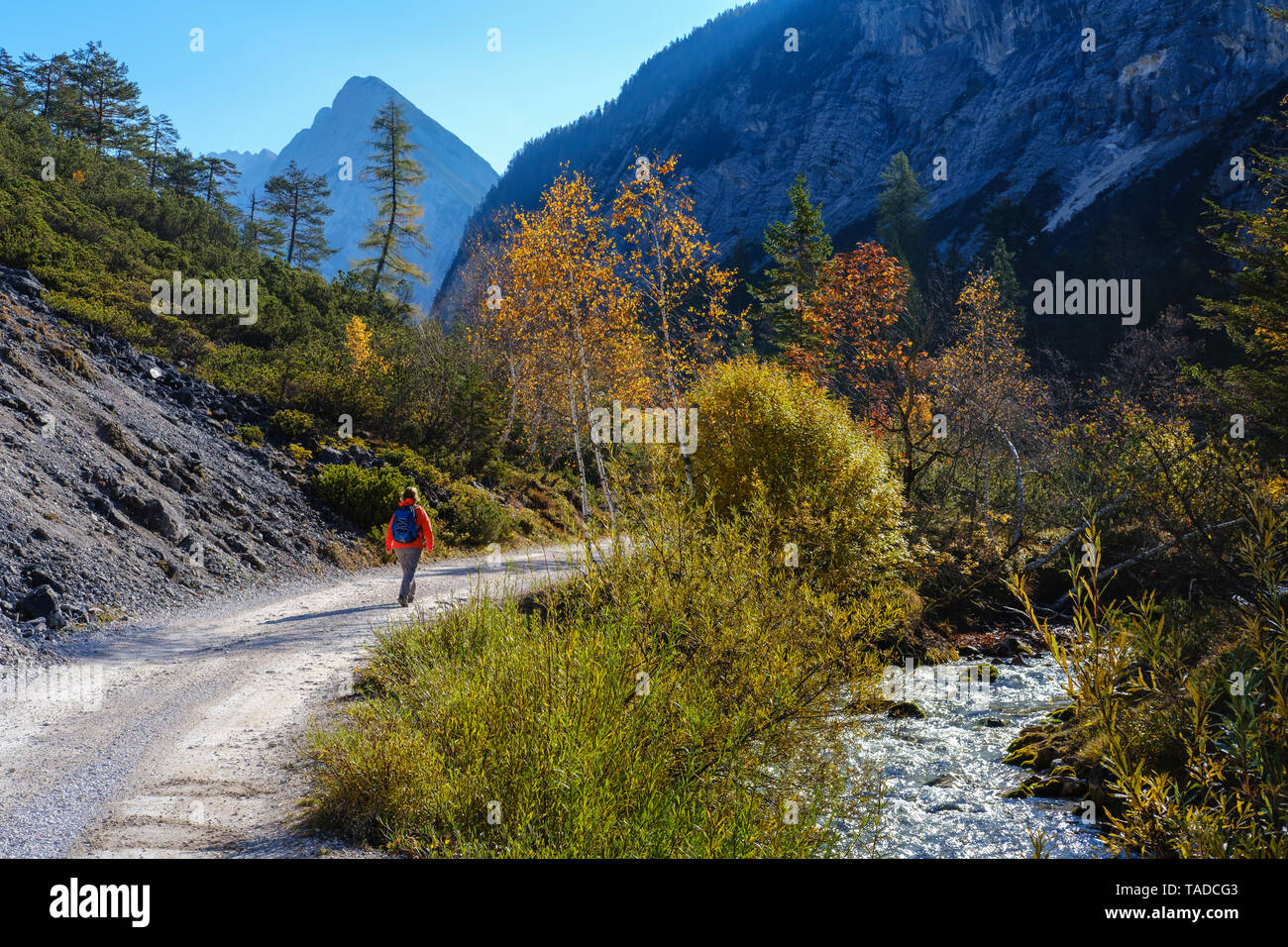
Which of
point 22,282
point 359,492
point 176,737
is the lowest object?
point 176,737

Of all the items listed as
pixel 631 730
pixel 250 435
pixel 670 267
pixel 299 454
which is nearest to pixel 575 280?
pixel 670 267

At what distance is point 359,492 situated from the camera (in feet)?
53.3

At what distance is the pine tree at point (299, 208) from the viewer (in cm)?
5506

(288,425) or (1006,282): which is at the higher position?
(1006,282)

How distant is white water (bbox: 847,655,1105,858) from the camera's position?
6586 mm

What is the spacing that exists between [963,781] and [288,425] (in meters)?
17.3

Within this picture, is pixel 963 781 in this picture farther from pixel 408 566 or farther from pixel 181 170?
pixel 181 170

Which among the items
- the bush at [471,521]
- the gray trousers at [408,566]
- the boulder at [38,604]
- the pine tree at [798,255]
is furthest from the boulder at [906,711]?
the pine tree at [798,255]

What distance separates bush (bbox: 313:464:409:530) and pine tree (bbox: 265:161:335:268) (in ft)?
149

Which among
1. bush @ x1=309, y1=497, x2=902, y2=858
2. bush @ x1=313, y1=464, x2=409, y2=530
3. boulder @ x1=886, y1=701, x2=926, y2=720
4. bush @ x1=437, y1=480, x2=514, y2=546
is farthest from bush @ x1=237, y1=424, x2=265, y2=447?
boulder @ x1=886, y1=701, x2=926, y2=720

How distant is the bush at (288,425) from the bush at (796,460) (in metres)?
11.0

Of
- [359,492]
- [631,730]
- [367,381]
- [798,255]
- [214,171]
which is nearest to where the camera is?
[631,730]

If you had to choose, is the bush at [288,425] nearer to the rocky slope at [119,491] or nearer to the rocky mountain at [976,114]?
the rocky slope at [119,491]

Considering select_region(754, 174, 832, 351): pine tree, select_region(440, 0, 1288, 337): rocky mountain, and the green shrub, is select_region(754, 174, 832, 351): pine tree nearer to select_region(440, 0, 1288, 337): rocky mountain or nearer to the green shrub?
select_region(440, 0, 1288, 337): rocky mountain
